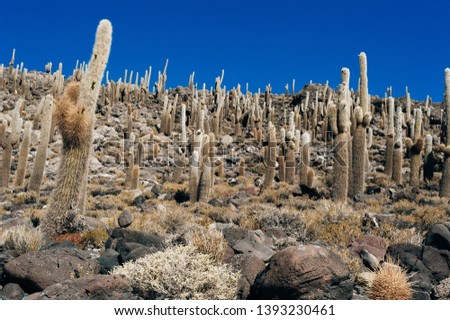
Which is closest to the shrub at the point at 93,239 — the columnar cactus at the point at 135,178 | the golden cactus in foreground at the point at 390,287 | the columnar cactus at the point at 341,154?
the golden cactus in foreground at the point at 390,287

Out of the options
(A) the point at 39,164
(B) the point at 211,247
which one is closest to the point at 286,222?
(B) the point at 211,247

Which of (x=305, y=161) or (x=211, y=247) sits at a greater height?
(x=305, y=161)

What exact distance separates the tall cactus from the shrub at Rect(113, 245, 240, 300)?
171 inches

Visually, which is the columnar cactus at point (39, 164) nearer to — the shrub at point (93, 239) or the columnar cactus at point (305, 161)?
the shrub at point (93, 239)

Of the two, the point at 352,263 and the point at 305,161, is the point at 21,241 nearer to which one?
the point at 352,263

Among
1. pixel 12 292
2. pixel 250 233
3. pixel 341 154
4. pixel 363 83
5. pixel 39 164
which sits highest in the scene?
pixel 363 83

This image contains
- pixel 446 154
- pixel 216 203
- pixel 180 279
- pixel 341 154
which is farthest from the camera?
pixel 446 154

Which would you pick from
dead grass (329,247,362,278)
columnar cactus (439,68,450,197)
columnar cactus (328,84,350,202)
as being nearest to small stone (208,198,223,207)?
columnar cactus (328,84,350,202)

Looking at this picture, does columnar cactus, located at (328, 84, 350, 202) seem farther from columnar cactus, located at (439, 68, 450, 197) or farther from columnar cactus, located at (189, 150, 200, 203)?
columnar cactus, located at (189, 150, 200, 203)

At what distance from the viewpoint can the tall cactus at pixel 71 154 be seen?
10.1 metres

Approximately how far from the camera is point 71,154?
10383 millimetres

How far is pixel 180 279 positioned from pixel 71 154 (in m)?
5.83

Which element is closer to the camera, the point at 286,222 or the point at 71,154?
the point at 71,154

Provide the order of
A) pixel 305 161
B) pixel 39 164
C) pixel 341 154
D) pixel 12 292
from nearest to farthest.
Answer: pixel 12 292 < pixel 341 154 < pixel 39 164 < pixel 305 161
